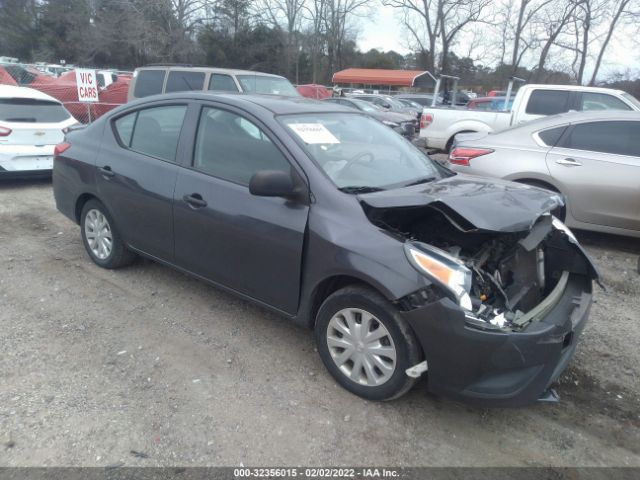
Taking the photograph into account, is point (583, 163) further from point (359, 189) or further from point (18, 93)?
point (18, 93)

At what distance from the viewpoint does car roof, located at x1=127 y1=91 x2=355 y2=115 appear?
11.6ft

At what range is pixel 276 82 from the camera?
998cm

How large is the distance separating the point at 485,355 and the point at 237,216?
1.79 metres

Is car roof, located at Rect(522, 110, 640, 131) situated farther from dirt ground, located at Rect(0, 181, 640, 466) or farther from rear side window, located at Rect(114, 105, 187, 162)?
rear side window, located at Rect(114, 105, 187, 162)

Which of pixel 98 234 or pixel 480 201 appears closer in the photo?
pixel 480 201

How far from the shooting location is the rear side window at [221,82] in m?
9.08

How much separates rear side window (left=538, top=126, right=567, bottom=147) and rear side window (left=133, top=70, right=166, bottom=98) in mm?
7027

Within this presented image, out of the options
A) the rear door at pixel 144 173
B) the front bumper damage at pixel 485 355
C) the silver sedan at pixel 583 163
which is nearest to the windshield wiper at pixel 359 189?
the front bumper damage at pixel 485 355

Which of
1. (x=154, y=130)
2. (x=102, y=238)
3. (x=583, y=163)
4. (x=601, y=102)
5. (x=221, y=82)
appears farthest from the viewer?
(x=221, y=82)

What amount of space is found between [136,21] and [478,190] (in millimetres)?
42926

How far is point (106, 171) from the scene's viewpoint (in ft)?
14.0

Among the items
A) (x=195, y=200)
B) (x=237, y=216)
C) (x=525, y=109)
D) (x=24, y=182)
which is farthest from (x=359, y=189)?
(x=525, y=109)

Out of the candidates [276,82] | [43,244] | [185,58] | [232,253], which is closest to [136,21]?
[185,58]

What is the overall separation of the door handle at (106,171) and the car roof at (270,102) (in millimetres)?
720
